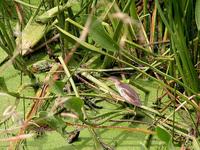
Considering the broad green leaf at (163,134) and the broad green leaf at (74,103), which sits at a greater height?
the broad green leaf at (74,103)

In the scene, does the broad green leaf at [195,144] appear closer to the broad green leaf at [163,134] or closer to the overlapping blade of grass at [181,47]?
the broad green leaf at [163,134]

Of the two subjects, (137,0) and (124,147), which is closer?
(124,147)

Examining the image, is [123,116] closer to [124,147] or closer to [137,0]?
[124,147]

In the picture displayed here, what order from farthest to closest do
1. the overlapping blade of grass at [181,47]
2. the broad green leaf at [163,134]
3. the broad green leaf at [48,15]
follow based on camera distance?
the broad green leaf at [48,15] < the overlapping blade of grass at [181,47] < the broad green leaf at [163,134]

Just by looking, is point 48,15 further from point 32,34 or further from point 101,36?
point 101,36

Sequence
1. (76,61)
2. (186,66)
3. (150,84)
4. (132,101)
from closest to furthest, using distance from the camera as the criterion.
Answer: (132,101)
(186,66)
(150,84)
(76,61)

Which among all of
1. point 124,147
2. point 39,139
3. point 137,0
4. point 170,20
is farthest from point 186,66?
point 137,0

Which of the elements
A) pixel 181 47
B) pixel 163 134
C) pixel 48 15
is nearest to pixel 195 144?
pixel 163 134

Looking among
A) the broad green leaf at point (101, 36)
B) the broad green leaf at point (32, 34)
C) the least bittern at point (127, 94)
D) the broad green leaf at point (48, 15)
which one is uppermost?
the broad green leaf at point (101, 36)

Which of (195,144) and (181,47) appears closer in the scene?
(195,144)

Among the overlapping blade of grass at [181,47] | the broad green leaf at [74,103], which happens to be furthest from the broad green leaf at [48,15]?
the broad green leaf at [74,103]

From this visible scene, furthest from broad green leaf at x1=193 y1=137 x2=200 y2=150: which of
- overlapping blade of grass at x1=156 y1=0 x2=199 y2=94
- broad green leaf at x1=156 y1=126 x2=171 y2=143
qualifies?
overlapping blade of grass at x1=156 y1=0 x2=199 y2=94
